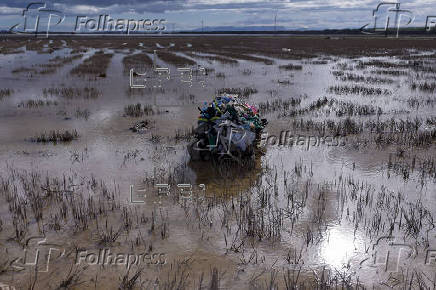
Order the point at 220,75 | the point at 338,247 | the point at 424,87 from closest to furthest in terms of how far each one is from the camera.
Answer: the point at 338,247
the point at 424,87
the point at 220,75

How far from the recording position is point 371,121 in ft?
40.3

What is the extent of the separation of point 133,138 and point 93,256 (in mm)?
6102

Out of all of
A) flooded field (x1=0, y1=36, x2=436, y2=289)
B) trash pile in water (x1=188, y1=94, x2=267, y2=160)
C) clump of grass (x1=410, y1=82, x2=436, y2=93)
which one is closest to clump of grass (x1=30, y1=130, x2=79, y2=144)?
flooded field (x1=0, y1=36, x2=436, y2=289)

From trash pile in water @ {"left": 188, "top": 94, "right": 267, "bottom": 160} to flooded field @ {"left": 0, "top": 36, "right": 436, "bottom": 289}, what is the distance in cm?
37

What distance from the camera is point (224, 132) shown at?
8.47 metres

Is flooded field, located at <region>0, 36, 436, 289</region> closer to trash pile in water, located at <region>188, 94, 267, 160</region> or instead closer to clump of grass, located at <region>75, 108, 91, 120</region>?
Result: clump of grass, located at <region>75, 108, 91, 120</region>

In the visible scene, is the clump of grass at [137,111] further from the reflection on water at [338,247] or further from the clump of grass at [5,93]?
the reflection on water at [338,247]

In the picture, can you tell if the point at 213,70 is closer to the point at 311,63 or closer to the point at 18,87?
the point at 311,63

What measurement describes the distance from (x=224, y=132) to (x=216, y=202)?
7.27ft

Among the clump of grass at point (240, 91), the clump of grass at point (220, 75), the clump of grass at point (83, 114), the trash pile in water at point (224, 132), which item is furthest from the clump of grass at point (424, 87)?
the clump of grass at point (83, 114)

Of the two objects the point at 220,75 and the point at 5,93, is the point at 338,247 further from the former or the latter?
the point at 220,75

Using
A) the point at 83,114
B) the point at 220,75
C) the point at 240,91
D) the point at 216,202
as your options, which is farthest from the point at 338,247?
the point at 220,75

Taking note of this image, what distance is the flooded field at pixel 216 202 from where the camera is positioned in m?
4.78

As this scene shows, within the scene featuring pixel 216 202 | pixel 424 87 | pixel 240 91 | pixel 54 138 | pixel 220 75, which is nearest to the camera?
pixel 216 202
